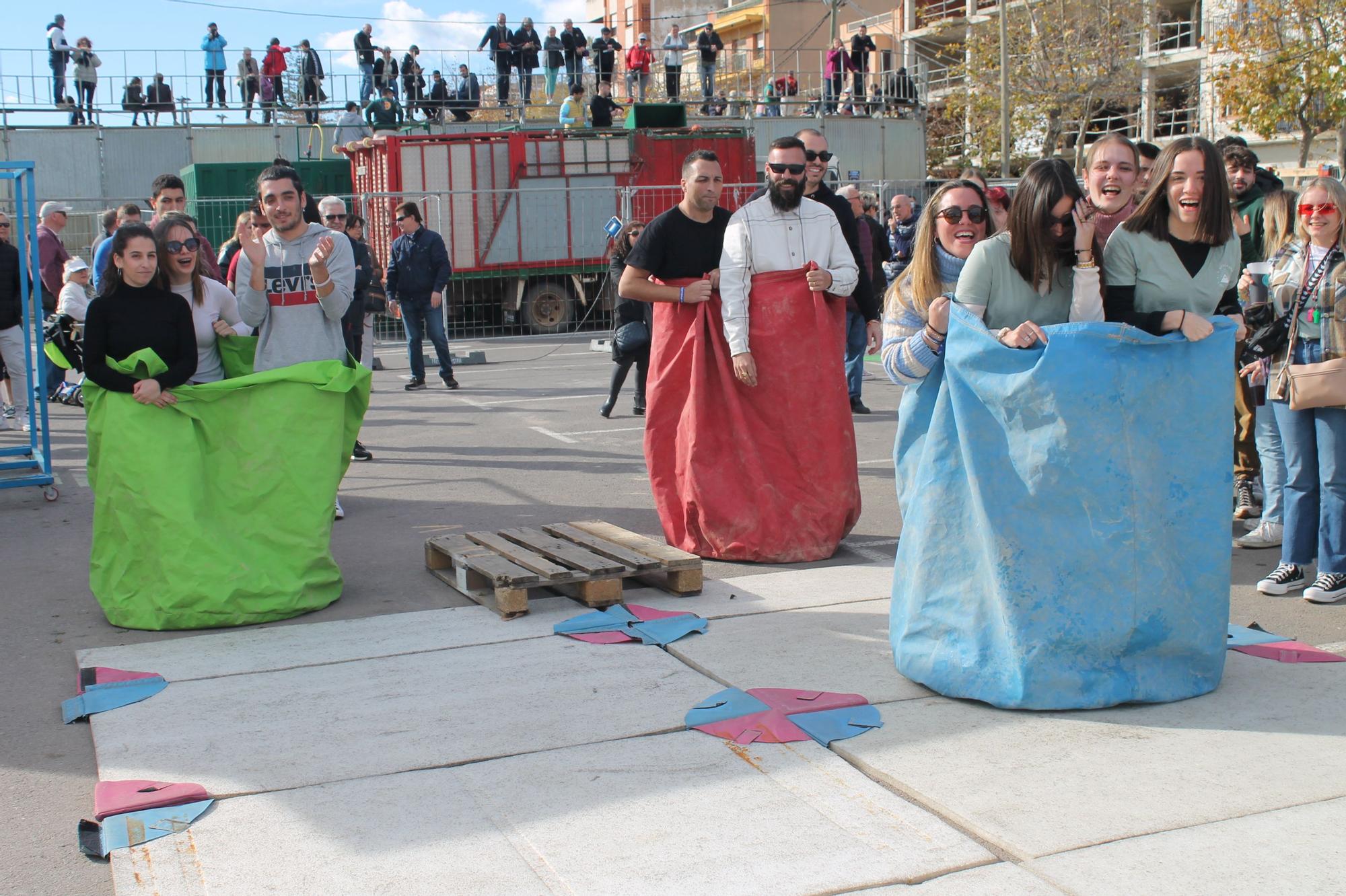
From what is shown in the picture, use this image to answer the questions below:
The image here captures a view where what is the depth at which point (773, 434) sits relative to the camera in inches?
271

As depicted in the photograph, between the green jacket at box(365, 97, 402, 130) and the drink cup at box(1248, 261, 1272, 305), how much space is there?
21585 mm

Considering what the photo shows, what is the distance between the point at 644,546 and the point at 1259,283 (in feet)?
10.3

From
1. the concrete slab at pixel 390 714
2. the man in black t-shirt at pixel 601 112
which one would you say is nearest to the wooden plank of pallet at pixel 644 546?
the concrete slab at pixel 390 714

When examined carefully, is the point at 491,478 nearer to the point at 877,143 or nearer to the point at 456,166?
the point at 456,166

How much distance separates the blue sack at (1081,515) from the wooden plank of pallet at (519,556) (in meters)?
1.85

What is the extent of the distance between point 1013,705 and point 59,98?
94.8ft

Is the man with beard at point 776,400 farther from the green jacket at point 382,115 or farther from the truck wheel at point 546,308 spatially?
the green jacket at point 382,115

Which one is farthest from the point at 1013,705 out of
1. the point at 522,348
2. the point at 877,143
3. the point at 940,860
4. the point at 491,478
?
the point at 877,143

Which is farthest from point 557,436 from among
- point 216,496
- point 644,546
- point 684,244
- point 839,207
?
point 216,496

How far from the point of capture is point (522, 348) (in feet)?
66.1

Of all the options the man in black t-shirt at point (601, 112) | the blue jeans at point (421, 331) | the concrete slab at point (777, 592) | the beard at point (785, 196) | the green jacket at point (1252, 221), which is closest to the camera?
the concrete slab at point (777, 592)

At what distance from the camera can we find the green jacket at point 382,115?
2567cm

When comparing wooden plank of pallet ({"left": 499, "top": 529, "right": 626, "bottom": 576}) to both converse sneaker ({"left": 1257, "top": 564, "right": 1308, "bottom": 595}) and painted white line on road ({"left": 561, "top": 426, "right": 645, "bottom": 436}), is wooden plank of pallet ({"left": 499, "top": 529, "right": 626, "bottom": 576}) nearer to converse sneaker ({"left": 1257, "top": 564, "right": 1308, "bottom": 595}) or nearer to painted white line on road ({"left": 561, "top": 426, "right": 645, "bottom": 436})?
converse sneaker ({"left": 1257, "top": 564, "right": 1308, "bottom": 595})

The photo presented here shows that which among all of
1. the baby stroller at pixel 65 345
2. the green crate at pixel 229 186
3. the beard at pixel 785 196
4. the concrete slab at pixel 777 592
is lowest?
the concrete slab at pixel 777 592
